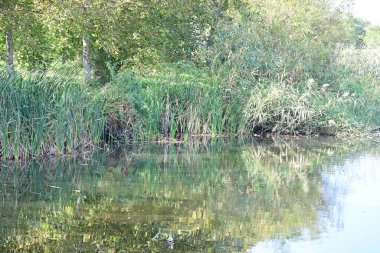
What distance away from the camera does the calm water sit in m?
5.73

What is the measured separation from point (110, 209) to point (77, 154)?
4386 millimetres

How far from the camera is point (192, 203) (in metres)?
7.38

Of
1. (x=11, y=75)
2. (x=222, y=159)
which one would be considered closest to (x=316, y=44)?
(x=222, y=159)

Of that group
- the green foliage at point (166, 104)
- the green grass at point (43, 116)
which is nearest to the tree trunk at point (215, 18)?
the green foliage at point (166, 104)

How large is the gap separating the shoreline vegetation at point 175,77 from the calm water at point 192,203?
0.97 meters

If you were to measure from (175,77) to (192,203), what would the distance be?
7757mm

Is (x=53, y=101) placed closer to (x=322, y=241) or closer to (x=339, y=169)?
(x=339, y=169)

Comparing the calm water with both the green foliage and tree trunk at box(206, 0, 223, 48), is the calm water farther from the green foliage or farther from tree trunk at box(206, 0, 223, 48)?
tree trunk at box(206, 0, 223, 48)

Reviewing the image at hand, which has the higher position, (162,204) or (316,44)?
(316,44)

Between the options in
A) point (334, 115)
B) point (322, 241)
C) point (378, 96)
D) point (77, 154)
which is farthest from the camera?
point (378, 96)

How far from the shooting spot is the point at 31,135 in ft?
33.2

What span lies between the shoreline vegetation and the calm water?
972 millimetres

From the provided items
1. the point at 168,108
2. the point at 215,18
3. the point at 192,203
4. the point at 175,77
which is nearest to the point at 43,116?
the point at 192,203

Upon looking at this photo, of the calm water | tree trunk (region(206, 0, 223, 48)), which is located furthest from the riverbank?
tree trunk (region(206, 0, 223, 48))
